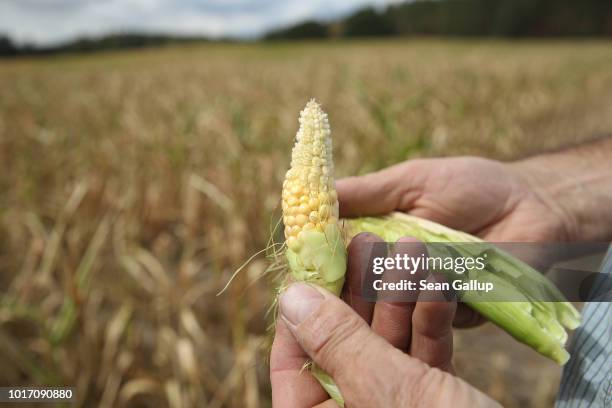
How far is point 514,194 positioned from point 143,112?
5.57m

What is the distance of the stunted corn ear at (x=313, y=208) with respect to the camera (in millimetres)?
1089

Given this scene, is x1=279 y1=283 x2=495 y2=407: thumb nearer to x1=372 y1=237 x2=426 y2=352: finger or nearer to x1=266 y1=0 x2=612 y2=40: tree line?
x1=372 y1=237 x2=426 y2=352: finger

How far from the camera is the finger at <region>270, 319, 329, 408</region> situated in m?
1.18

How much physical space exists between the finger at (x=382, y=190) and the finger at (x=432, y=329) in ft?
2.02

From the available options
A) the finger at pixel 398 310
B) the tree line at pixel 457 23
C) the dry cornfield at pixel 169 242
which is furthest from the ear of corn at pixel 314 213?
the tree line at pixel 457 23

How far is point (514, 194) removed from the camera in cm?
189

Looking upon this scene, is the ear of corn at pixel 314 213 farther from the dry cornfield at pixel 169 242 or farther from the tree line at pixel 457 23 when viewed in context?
the tree line at pixel 457 23

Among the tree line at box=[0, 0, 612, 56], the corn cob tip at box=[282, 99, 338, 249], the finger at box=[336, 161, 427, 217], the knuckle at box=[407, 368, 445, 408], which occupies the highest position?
the tree line at box=[0, 0, 612, 56]

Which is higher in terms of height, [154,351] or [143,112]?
[143,112]

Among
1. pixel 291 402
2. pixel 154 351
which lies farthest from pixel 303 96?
pixel 291 402

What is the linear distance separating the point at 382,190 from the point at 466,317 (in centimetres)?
50

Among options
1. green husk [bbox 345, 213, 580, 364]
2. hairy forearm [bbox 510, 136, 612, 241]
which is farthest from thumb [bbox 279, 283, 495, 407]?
hairy forearm [bbox 510, 136, 612, 241]

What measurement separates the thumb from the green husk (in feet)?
1.06

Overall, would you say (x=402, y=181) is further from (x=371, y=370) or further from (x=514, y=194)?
(x=371, y=370)
